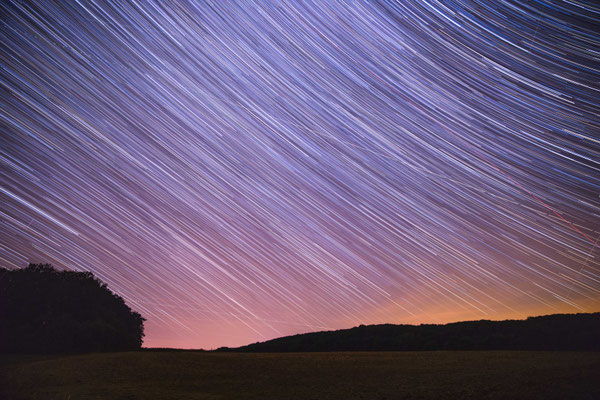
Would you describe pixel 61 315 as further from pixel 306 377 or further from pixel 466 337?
pixel 466 337

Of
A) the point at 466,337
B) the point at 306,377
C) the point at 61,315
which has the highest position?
the point at 466,337

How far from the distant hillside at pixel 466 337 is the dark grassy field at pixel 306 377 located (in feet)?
24.6

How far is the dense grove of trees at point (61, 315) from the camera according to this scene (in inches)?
1499

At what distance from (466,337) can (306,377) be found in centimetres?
2267

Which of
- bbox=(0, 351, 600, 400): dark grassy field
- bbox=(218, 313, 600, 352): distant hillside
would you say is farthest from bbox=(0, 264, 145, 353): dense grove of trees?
bbox=(218, 313, 600, 352): distant hillside

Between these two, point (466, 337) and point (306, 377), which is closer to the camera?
point (306, 377)

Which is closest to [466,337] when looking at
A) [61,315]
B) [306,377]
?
[306,377]

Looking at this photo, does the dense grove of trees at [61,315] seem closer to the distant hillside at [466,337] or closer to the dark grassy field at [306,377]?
the dark grassy field at [306,377]

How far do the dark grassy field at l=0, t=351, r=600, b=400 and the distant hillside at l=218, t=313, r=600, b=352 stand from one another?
24.6 ft

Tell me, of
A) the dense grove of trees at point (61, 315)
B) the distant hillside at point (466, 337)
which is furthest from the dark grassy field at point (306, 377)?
the distant hillside at point (466, 337)

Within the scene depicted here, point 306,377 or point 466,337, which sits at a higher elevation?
point 466,337

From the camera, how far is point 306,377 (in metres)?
24.3

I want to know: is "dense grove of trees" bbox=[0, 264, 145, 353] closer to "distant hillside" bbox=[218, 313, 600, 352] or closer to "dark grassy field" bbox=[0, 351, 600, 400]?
"dark grassy field" bbox=[0, 351, 600, 400]

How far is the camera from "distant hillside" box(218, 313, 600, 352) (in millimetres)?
36781
